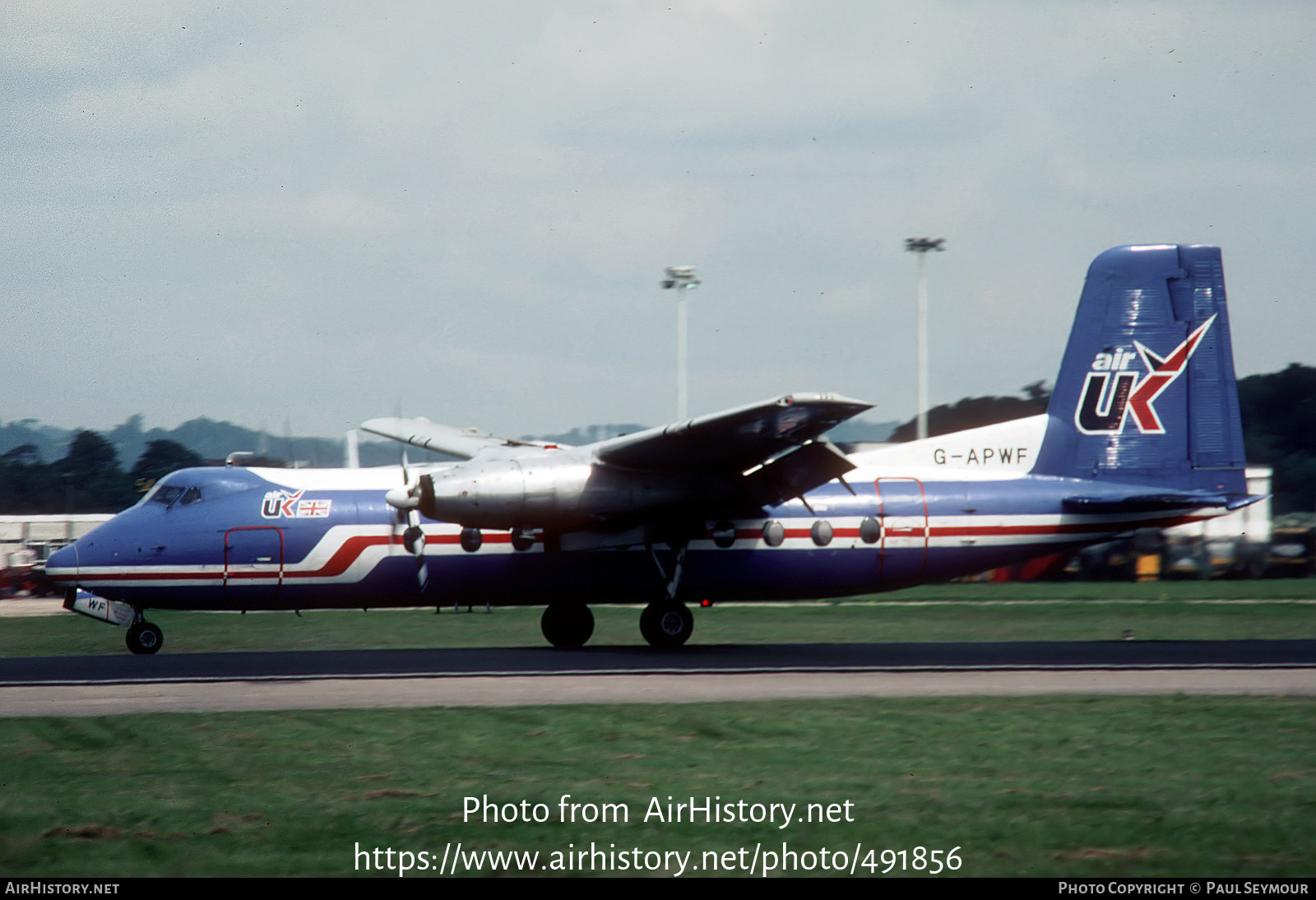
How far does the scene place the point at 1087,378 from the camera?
22594 millimetres

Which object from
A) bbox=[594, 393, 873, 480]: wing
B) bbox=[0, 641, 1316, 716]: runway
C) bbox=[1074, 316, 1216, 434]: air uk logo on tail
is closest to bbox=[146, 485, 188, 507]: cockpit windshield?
bbox=[0, 641, 1316, 716]: runway

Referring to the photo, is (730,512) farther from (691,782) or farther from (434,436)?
(691,782)

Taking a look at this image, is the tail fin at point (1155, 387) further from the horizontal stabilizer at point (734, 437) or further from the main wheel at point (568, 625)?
the main wheel at point (568, 625)

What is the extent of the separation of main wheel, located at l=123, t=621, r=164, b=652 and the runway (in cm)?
170

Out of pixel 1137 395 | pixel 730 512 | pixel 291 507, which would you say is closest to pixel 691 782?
pixel 730 512

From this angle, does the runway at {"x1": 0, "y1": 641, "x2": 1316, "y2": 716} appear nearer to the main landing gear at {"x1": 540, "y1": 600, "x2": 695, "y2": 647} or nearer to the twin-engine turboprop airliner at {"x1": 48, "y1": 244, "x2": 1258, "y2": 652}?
the main landing gear at {"x1": 540, "y1": 600, "x2": 695, "y2": 647}

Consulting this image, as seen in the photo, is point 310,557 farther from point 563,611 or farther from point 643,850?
point 643,850

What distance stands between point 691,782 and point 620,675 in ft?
20.8

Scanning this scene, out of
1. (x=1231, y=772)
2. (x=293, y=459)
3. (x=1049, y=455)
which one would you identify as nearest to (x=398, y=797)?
(x=1231, y=772)

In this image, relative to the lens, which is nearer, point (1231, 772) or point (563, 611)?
point (1231, 772)

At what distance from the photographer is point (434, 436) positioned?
2548 centimetres

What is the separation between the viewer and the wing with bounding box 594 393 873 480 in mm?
17609

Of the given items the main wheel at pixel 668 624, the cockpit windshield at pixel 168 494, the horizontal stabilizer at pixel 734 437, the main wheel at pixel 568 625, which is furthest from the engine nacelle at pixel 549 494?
the cockpit windshield at pixel 168 494
